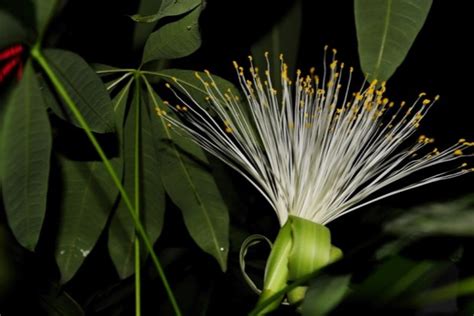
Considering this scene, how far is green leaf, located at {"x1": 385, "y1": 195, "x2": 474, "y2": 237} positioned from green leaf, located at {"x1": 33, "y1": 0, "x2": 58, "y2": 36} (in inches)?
15.2

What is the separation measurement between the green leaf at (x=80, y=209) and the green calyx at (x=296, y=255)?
0.83 feet

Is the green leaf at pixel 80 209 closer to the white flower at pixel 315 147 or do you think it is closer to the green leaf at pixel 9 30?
the white flower at pixel 315 147

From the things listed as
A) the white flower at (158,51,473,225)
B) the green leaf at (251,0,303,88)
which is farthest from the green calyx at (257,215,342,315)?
the green leaf at (251,0,303,88)

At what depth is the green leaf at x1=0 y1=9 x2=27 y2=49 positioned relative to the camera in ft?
2.20

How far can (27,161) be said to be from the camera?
32.4 inches

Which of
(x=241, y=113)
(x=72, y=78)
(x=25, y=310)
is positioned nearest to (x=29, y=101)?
(x=72, y=78)

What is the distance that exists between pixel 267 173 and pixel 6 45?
0.48m

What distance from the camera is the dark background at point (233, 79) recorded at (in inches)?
52.1

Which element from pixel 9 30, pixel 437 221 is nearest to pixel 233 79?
pixel 9 30

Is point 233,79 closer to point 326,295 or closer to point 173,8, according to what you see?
point 173,8

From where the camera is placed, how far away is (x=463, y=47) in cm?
157

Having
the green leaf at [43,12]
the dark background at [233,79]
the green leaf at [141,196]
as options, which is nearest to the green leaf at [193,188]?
the green leaf at [141,196]

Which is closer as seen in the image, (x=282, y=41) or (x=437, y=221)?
(x=437, y=221)

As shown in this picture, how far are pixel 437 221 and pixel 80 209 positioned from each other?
63cm
